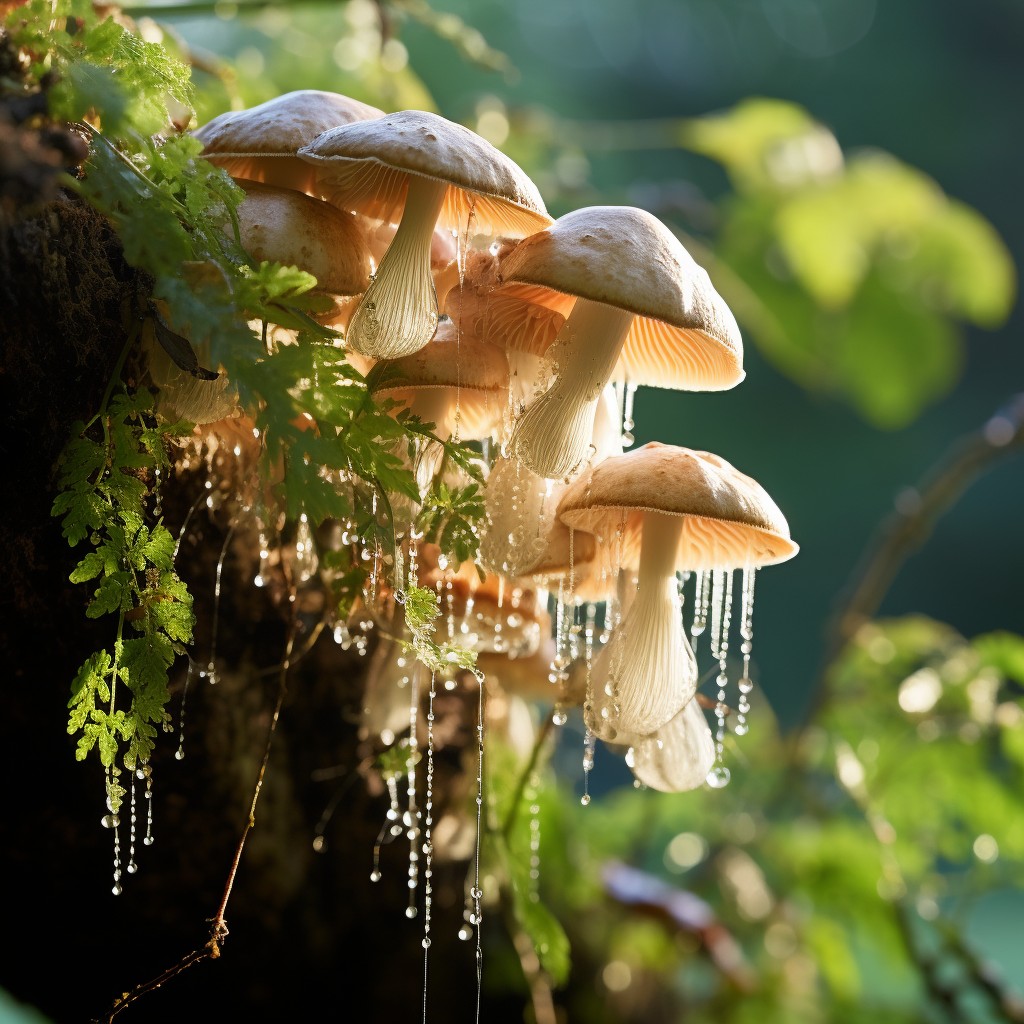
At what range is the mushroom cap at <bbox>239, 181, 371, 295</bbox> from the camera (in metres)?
0.78

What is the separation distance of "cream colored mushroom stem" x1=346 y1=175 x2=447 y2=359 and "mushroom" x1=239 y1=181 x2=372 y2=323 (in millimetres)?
29

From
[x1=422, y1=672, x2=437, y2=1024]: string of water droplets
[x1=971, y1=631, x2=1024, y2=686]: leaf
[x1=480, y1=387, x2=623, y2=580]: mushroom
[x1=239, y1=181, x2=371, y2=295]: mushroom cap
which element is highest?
[x1=239, y1=181, x2=371, y2=295]: mushroom cap

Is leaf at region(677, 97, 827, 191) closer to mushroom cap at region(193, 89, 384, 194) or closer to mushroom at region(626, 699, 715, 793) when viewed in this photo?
mushroom cap at region(193, 89, 384, 194)

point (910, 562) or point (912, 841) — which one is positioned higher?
point (912, 841)

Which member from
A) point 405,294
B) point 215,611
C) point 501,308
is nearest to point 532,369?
point 501,308

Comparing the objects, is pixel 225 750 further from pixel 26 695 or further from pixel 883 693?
pixel 883 693

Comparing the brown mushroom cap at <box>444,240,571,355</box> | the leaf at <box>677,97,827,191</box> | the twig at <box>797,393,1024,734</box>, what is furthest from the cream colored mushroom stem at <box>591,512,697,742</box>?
the leaf at <box>677,97,827,191</box>

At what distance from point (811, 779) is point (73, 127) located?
2331 millimetres

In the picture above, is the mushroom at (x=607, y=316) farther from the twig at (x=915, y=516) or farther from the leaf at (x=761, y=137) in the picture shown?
the leaf at (x=761, y=137)

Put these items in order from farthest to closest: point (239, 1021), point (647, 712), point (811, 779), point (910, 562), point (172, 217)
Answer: point (910, 562)
point (811, 779)
point (239, 1021)
point (647, 712)
point (172, 217)

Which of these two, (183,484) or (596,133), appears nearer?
(183,484)

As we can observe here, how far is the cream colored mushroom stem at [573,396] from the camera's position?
854 millimetres

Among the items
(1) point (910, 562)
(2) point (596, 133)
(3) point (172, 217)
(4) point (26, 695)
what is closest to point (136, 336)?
(3) point (172, 217)

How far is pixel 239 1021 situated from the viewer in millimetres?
1270
